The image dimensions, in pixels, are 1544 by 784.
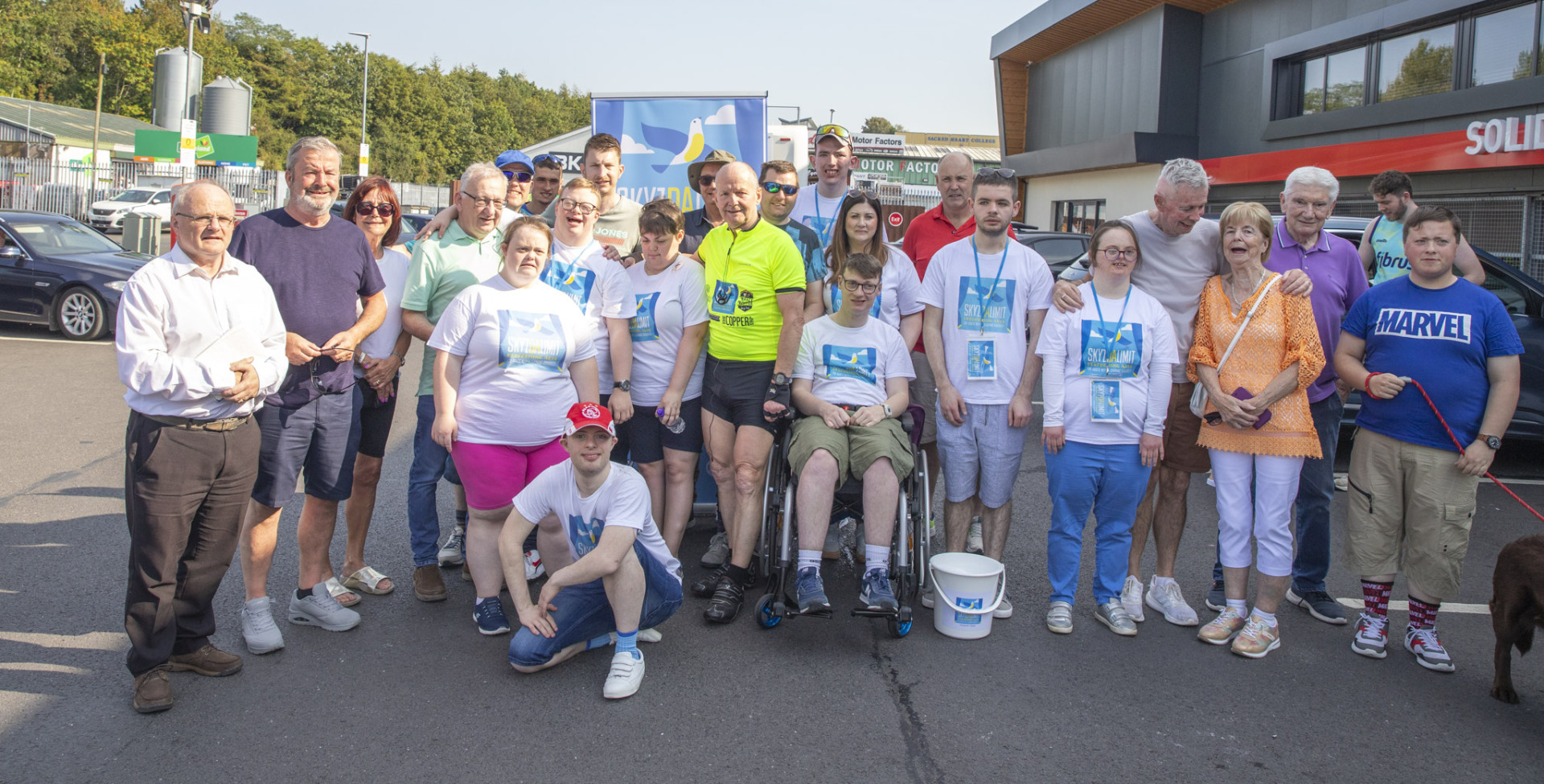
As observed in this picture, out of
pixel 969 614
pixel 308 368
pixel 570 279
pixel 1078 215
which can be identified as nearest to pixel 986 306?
pixel 969 614

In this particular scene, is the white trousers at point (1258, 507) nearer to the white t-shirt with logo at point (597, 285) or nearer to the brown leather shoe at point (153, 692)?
the white t-shirt with logo at point (597, 285)

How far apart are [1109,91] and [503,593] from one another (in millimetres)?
21978

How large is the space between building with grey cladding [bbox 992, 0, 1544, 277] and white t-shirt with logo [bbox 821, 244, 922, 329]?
11.0 metres

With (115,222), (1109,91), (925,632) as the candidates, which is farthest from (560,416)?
(115,222)

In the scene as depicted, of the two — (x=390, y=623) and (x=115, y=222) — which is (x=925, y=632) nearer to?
(x=390, y=623)

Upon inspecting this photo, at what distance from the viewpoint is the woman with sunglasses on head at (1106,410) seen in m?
4.30

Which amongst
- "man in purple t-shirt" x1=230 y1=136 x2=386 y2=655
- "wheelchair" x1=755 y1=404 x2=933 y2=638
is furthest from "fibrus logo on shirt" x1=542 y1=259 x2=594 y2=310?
"wheelchair" x1=755 y1=404 x2=933 y2=638

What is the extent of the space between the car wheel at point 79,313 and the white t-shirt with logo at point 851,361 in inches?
441

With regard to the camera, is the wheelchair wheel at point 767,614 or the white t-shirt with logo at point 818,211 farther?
the white t-shirt with logo at point 818,211

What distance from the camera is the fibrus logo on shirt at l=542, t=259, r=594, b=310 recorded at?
4.62 meters

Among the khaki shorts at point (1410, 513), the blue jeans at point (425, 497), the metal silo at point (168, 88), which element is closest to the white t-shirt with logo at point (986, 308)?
the khaki shorts at point (1410, 513)

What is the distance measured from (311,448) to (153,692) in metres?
1.10

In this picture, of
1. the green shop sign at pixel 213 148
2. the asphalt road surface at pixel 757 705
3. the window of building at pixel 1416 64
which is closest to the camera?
the asphalt road surface at pixel 757 705

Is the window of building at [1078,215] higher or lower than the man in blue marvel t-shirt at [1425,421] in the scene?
higher
